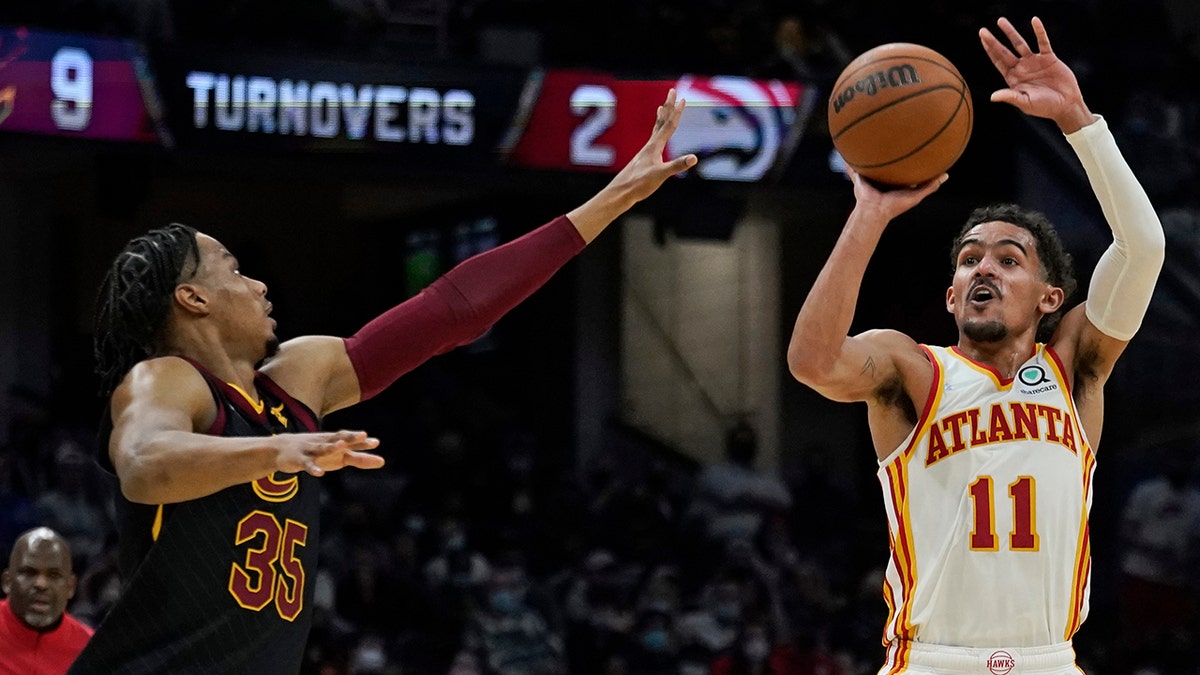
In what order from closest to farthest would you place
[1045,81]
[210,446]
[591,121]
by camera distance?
[210,446]
[1045,81]
[591,121]

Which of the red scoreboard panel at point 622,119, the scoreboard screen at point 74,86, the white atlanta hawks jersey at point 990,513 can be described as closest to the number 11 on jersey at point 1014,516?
the white atlanta hawks jersey at point 990,513

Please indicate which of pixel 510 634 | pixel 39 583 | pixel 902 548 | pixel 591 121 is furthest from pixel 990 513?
pixel 591 121

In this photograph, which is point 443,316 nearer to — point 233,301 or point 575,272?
point 233,301

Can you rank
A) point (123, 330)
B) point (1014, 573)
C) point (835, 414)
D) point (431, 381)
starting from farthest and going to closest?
point (835, 414) → point (431, 381) → point (1014, 573) → point (123, 330)

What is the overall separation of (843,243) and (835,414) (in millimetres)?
11344

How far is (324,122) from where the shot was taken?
10469 millimetres

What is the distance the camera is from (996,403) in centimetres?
398

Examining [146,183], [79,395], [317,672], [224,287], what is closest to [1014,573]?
[224,287]

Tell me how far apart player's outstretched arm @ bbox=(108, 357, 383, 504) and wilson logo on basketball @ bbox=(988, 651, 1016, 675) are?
1.69 m

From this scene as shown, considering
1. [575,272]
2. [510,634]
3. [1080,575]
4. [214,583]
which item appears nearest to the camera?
[214,583]

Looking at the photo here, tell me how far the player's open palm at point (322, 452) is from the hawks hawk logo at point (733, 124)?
8244mm

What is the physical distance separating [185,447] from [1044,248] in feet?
7.66

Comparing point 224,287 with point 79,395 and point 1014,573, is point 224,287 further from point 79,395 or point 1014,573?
point 79,395

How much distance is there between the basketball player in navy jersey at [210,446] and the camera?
3.05 metres
